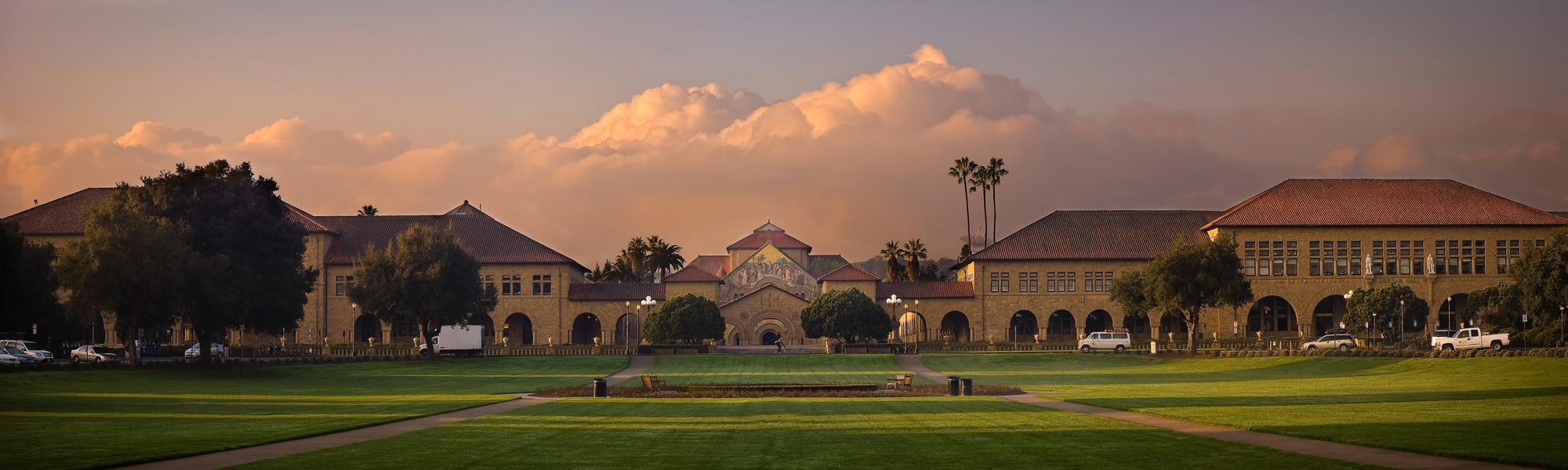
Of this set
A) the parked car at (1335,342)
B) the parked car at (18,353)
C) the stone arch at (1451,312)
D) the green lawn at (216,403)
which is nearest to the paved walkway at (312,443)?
the green lawn at (216,403)

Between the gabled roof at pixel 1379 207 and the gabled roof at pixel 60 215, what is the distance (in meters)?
77.2

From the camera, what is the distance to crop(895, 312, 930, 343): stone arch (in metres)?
78.1

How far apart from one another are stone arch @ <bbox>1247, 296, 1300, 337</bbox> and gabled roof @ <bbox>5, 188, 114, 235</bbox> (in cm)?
7804

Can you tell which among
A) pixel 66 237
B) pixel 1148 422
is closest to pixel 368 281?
pixel 66 237

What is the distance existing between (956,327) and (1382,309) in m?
28.8

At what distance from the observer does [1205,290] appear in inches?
2502

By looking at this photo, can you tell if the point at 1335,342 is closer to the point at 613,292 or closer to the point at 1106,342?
the point at 1106,342

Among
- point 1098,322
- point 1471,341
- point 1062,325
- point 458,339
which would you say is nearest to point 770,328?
point 1062,325

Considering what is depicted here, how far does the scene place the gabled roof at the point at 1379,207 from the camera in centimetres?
8006

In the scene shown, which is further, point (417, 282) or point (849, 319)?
point (849, 319)

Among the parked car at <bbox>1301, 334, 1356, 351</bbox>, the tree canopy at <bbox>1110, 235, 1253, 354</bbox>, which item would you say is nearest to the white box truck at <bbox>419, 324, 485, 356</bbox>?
the tree canopy at <bbox>1110, 235, 1253, 354</bbox>

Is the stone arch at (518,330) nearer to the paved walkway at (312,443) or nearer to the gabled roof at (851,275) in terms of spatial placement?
the gabled roof at (851,275)

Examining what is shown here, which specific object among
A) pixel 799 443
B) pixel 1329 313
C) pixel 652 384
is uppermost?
pixel 1329 313

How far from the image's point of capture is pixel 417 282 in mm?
63750
